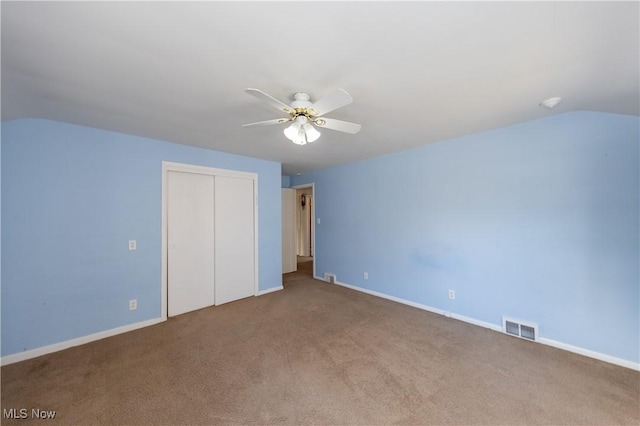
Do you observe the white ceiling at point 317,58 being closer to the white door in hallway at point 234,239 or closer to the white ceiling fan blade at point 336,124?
the white ceiling fan blade at point 336,124

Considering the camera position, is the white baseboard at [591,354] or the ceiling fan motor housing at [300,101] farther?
the white baseboard at [591,354]

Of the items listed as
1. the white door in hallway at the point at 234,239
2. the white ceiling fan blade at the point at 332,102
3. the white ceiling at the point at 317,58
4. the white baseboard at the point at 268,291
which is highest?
the white ceiling at the point at 317,58

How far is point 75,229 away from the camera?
256 cm

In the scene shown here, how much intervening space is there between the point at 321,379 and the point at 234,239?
2556 mm

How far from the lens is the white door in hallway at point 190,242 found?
10.7 feet

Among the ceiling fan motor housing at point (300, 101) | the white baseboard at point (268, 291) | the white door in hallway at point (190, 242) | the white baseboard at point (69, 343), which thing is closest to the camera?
the ceiling fan motor housing at point (300, 101)

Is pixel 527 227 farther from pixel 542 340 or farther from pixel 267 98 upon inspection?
pixel 267 98

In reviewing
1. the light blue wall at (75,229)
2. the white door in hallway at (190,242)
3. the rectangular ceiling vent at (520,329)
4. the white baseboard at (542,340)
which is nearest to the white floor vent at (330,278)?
the white baseboard at (542,340)

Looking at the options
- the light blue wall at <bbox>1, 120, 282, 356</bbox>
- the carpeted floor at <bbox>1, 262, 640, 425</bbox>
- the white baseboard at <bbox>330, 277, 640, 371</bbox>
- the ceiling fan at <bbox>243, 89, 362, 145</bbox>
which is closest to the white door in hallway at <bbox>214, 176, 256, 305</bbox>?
the light blue wall at <bbox>1, 120, 282, 356</bbox>

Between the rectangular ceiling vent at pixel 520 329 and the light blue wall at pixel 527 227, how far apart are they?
3.0 inches

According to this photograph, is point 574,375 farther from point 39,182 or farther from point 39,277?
point 39,182

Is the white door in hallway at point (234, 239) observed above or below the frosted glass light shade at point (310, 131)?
below

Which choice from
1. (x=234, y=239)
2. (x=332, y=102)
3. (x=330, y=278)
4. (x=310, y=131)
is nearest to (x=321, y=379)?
(x=310, y=131)

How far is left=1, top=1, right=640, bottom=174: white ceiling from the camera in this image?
→ 116 centimetres
